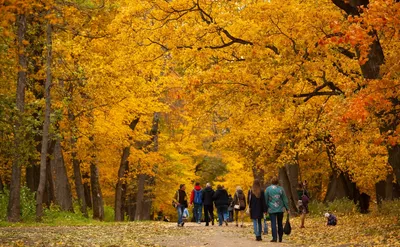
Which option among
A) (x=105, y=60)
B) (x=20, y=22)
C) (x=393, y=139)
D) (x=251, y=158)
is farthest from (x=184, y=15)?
(x=251, y=158)

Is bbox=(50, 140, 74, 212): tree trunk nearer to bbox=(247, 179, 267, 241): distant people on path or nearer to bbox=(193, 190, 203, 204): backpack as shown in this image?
bbox=(193, 190, 203, 204): backpack

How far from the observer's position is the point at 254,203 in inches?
763

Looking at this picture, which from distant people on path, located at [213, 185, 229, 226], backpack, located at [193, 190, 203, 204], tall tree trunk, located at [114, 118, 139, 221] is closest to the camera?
distant people on path, located at [213, 185, 229, 226]

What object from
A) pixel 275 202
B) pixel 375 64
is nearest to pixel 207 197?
pixel 275 202

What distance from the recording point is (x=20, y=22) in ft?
76.2

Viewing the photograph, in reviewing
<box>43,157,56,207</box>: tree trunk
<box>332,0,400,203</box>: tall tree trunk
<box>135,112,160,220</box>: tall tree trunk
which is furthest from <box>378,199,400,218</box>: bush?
<box>43,157,56,207</box>: tree trunk

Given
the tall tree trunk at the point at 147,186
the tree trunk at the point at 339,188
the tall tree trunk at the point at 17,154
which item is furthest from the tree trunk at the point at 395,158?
the tall tree trunk at the point at 147,186

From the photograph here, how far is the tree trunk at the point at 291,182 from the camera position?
35.9 metres

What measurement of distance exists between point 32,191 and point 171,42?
11.1 m

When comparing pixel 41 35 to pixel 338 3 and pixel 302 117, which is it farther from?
pixel 338 3

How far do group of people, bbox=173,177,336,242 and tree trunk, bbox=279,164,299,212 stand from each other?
475cm

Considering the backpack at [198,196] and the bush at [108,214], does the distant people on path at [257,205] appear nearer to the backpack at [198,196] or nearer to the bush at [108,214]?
the backpack at [198,196]

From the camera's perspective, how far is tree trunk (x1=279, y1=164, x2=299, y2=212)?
118 feet

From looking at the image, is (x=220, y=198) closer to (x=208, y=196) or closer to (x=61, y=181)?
(x=208, y=196)
